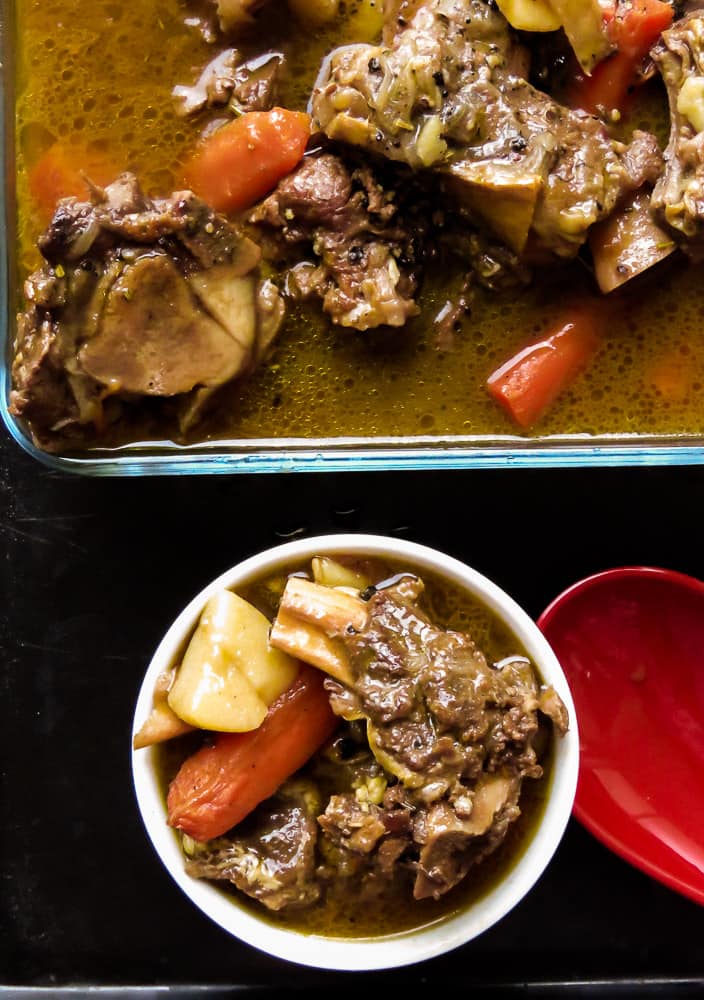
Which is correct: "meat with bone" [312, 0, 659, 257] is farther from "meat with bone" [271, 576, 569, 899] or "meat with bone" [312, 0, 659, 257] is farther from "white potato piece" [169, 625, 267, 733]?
"white potato piece" [169, 625, 267, 733]

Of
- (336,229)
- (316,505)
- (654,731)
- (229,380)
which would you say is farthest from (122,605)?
(654,731)

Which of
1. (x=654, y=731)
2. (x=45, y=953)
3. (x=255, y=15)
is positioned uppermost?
(x=255, y=15)

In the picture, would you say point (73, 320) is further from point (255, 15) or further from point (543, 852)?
point (543, 852)

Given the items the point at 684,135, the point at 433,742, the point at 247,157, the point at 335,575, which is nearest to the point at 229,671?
the point at 335,575

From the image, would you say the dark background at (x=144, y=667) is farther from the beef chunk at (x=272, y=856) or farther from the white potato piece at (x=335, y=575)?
the beef chunk at (x=272, y=856)

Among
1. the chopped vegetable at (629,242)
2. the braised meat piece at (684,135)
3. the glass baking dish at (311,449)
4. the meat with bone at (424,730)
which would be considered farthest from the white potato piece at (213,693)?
the braised meat piece at (684,135)

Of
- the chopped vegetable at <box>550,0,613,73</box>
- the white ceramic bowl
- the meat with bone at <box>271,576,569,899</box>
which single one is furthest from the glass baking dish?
the chopped vegetable at <box>550,0,613,73</box>

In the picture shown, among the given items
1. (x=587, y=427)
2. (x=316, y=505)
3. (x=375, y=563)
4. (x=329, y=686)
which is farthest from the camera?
(x=316, y=505)
